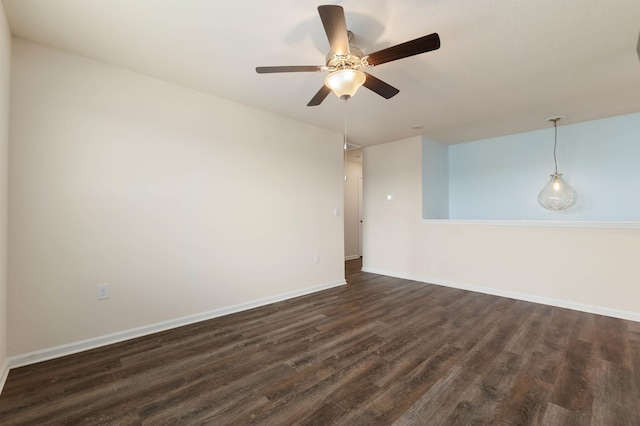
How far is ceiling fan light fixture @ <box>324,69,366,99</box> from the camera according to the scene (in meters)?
1.89

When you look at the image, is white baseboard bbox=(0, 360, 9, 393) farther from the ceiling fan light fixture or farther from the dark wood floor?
the ceiling fan light fixture

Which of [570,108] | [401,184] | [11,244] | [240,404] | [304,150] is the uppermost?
[570,108]

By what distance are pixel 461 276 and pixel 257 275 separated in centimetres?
309

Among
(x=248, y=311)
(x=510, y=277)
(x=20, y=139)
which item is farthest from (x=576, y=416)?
(x=20, y=139)

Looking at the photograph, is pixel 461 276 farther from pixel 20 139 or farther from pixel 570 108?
pixel 20 139

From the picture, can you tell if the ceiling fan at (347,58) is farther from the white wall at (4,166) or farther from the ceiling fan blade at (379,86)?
the white wall at (4,166)

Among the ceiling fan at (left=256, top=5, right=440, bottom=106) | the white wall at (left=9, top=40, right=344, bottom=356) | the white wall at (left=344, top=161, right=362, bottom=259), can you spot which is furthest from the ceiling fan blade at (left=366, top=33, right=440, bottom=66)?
the white wall at (left=344, top=161, right=362, bottom=259)

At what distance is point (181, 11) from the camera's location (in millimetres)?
1796

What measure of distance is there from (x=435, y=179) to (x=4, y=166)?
17.4ft

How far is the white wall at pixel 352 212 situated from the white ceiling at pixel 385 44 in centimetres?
357

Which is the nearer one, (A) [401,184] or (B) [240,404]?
(B) [240,404]

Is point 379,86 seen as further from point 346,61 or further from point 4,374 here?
point 4,374

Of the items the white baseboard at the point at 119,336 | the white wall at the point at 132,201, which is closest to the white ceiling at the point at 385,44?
the white wall at the point at 132,201

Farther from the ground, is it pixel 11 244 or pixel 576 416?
pixel 11 244
